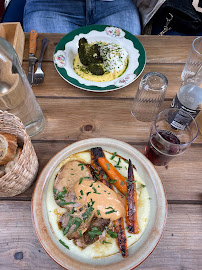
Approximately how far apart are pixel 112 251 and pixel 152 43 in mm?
1134

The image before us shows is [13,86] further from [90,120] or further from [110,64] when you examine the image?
[110,64]

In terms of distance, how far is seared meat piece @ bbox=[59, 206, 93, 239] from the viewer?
0.74m

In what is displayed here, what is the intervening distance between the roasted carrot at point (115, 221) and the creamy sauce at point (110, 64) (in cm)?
45

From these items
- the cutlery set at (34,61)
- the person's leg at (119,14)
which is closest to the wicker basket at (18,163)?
the cutlery set at (34,61)

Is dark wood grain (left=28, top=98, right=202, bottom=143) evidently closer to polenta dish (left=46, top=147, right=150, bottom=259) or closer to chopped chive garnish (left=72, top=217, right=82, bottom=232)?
polenta dish (left=46, top=147, right=150, bottom=259)

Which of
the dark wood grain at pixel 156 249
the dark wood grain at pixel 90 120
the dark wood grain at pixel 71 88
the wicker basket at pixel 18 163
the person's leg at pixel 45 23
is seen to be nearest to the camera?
the wicker basket at pixel 18 163

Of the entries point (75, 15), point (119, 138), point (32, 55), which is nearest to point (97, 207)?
point (119, 138)

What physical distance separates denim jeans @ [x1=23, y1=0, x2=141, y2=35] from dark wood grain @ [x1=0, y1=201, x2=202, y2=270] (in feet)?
4.53

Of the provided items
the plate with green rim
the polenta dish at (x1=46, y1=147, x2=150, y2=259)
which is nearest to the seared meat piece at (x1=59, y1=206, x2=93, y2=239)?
the polenta dish at (x1=46, y1=147, x2=150, y2=259)

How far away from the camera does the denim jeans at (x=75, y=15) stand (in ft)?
5.58

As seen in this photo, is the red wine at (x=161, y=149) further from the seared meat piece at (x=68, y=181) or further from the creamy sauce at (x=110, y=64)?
the creamy sauce at (x=110, y=64)

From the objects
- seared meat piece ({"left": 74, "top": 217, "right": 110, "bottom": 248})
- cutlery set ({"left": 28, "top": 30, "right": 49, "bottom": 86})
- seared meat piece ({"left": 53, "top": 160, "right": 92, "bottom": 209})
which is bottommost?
seared meat piece ({"left": 74, "top": 217, "right": 110, "bottom": 248})

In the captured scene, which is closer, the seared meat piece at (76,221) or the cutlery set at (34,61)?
the seared meat piece at (76,221)

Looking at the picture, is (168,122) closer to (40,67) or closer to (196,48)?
(196,48)
